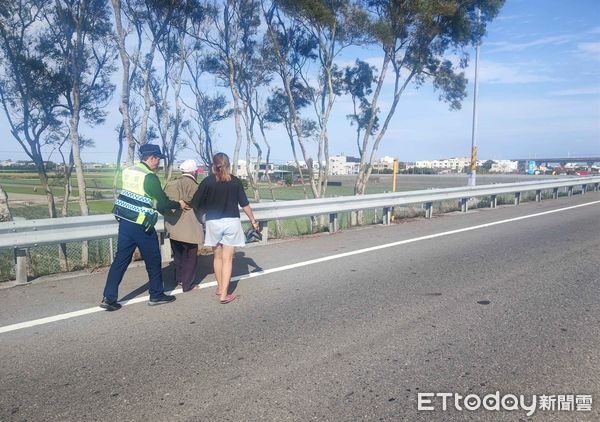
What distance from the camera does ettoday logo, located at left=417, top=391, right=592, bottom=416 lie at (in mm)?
3156

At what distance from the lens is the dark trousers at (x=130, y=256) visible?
5.13 m

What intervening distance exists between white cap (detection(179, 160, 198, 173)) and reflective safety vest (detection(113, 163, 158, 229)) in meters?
0.78

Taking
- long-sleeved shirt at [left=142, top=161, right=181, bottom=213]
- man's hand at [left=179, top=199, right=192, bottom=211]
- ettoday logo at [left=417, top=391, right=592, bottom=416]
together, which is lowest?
ettoday logo at [left=417, top=391, right=592, bottom=416]

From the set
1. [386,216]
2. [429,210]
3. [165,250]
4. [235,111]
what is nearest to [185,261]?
[165,250]

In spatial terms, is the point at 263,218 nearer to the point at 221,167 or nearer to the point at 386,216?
the point at 221,167

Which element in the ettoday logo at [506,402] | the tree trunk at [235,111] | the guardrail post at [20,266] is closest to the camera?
the ettoday logo at [506,402]

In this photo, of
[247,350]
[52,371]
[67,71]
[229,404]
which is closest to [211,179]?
[247,350]

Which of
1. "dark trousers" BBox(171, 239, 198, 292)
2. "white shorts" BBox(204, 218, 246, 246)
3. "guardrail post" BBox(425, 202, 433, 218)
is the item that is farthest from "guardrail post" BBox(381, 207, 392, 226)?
"white shorts" BBox(204, 218, 246, 246)

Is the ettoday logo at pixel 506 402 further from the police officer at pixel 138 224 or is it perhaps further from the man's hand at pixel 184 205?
the man's hand at pixel 184 205

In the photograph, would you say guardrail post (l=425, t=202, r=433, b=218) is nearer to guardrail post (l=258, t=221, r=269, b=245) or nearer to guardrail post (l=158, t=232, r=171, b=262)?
guardrail post (l=258, t=221, r=269, b=245)

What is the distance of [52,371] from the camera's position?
370 centimetres

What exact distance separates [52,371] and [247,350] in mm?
1485

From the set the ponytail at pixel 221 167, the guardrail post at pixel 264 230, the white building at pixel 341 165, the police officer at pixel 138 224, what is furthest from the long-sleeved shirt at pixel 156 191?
the white building at pixel 341 165

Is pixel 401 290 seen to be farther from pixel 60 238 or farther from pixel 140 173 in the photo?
pixel 60 238
